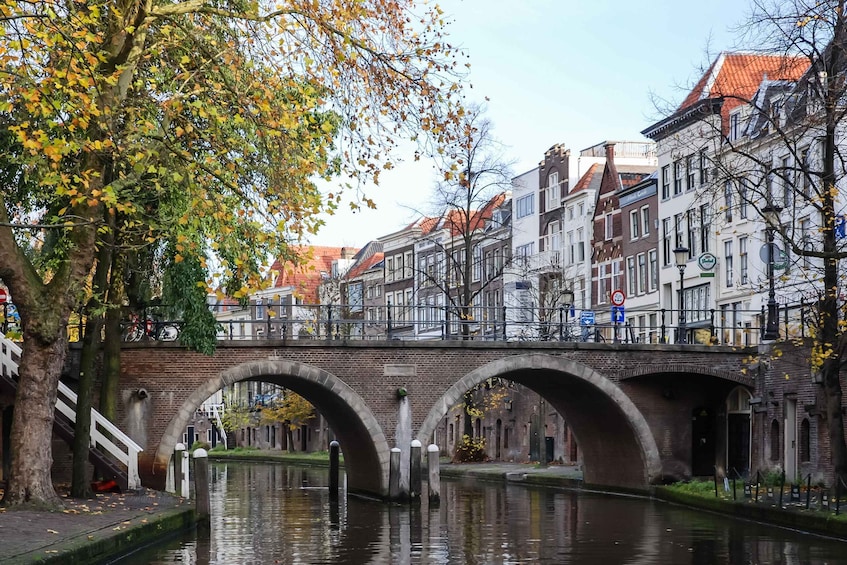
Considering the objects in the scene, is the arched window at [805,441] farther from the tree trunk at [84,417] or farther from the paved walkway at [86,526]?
the tree trunk at [84,417]

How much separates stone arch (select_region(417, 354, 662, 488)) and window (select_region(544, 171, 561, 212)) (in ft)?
82.4

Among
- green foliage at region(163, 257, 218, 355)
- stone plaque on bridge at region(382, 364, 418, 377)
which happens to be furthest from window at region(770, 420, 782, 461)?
green foliage at region(163, 257, 218, 355)

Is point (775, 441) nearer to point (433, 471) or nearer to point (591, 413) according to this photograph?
point (591, 413)

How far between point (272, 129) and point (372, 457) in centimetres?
1925

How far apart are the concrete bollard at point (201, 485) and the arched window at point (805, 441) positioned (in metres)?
15.3

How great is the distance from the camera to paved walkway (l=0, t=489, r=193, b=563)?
56.0 feet

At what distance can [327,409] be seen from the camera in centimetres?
4209

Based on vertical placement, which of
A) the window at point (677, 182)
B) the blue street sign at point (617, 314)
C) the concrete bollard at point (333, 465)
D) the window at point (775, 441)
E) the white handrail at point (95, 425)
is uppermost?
the window at point (677, 182)

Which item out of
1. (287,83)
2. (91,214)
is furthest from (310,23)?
(91,214)

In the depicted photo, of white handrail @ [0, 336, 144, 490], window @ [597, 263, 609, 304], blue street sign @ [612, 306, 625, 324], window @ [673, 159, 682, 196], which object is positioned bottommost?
white handrail @ [0, 336, 144, 490]

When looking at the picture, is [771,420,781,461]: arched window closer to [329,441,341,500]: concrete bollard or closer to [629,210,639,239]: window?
[329,441,341,500]: concrete bollard

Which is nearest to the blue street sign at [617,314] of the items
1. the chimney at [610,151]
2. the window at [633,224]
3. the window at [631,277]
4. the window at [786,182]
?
the window at [786,182]

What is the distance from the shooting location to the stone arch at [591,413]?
38.9m

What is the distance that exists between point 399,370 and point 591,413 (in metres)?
7.29
